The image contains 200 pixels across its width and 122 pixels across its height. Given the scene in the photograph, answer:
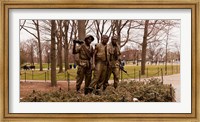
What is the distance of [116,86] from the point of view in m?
3.35

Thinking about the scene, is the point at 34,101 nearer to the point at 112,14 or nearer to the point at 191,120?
the point at 112,14

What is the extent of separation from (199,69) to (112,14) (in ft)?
2.70

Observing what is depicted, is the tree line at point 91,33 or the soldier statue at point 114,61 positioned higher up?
the tree line at point 91,33

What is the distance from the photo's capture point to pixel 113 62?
11.0ft

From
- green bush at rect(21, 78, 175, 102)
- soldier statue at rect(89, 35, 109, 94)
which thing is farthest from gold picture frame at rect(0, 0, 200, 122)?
soldier statue at rect(89, 35, 109, 94)

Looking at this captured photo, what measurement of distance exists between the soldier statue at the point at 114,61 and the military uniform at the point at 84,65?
0.49 ft

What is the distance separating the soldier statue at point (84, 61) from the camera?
3.34m

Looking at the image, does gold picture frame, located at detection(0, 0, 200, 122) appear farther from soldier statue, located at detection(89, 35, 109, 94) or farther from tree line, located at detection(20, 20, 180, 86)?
soldier statue, located at detection(89, 35, 109, 94)

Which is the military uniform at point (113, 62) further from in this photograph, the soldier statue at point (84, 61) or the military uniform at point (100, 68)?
the soldier statue at point (84, 61)

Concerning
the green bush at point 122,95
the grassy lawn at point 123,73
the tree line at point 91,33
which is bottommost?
the green bush at point 122,95

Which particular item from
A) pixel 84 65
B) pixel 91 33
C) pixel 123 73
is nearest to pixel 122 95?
pixel 123 73

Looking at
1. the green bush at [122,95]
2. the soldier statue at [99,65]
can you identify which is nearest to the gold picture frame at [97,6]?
the green bush at [122,95]

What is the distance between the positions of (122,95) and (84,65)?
393mm

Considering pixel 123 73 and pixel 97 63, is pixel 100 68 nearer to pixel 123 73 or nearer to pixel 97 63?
pixel 97 63
